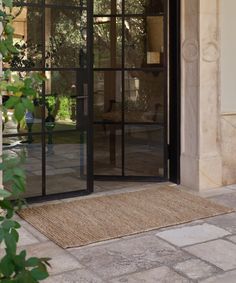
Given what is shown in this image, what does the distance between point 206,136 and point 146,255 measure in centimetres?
182

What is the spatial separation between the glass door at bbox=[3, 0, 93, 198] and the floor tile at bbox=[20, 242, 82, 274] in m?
0.96

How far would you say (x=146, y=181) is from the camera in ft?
15.3

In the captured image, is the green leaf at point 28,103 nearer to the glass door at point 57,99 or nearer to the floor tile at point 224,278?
the floor tile at point 224,278

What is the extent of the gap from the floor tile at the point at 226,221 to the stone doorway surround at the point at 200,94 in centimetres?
75

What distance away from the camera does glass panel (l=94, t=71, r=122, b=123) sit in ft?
15.3

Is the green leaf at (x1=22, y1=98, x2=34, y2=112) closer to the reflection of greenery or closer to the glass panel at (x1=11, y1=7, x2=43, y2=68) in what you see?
the glass panel at (x1=11, y1=7, x2=43, y2=68)

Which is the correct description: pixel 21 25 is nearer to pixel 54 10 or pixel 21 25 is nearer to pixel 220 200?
pixel 54 10

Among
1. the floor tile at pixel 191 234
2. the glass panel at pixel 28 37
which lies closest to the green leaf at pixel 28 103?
the floor tile at pixel 191 234

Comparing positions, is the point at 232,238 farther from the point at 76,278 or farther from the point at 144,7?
the point at 144,7

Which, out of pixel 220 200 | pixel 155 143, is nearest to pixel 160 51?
pixel 155 143

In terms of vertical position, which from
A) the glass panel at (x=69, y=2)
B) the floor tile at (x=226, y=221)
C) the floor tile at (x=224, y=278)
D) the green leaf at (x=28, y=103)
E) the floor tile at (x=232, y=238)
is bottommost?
the floor tile at (x=224, y=278)

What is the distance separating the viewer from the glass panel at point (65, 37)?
384 centimetres

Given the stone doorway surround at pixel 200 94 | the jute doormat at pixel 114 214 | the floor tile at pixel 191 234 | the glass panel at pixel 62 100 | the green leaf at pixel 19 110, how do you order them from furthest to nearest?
the stone doorway surround at pixel 200 94 → the glass panel at pixel 62 100 → the jute doormat at pixel 114 214 → the floor tile at pixel 191 234 → the green leaf at pixel 19 110

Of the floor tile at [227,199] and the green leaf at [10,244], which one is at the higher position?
the green leaf at [10,244]
